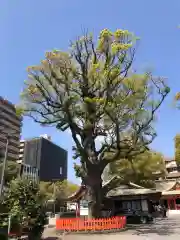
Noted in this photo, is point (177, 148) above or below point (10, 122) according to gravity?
below

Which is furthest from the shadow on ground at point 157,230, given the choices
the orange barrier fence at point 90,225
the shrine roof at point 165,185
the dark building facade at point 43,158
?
the dark building facade at point 43,158

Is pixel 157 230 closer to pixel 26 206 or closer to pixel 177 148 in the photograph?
pixel 26 206

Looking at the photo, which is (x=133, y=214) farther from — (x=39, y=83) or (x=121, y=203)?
(x=39, y=83)

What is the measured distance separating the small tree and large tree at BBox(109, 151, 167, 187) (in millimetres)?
28779

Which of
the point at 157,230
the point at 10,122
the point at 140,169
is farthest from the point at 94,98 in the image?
the point at 10,122

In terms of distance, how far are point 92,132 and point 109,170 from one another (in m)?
24.4

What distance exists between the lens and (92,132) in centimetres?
2150

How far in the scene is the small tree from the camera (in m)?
12.6

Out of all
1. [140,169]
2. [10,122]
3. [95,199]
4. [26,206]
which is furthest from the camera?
[10,122]

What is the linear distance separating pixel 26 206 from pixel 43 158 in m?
106

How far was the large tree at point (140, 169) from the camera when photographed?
4138 cm

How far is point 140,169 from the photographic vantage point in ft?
140

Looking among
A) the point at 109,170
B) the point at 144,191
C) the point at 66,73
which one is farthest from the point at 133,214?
the point at 109,170

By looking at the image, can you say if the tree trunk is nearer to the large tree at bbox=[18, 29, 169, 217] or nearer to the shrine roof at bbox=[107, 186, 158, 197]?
the large tree at bbox=[18, 29, 169, 217]
